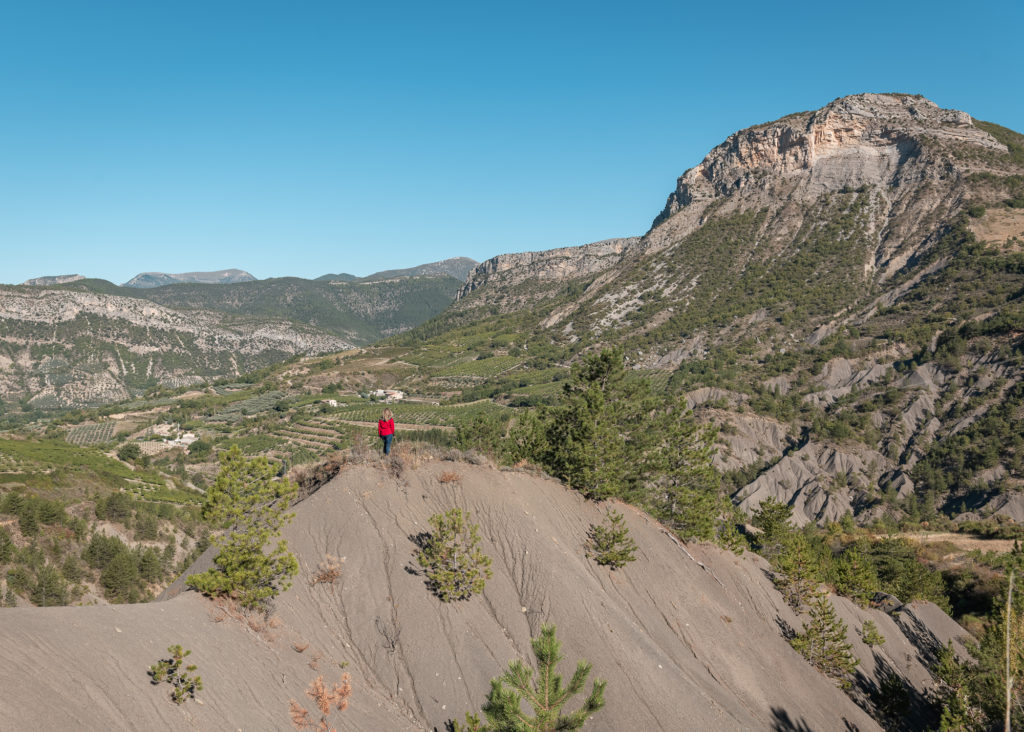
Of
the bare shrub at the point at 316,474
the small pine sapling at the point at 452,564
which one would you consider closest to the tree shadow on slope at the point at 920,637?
the small pine sapling at the point at 452,564

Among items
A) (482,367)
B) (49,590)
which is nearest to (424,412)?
(482,367)

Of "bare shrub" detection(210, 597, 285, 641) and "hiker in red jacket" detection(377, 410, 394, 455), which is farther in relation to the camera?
"hiker in red jacket" detection(377, 410, 394, 455)

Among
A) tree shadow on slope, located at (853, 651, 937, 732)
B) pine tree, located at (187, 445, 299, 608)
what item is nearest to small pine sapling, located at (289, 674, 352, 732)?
pine tree, located at (187, 445, 299, 608)

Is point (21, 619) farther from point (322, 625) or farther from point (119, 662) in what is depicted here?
point (322, 625)

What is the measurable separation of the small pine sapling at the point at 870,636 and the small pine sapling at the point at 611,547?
47.4 feet

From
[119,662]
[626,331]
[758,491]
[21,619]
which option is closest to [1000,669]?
[119,662]

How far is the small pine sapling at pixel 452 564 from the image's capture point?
17.7 meters

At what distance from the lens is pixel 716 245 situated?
170 metres

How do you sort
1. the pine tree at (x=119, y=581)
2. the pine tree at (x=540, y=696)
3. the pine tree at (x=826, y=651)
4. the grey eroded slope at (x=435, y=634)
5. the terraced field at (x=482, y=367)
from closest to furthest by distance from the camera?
the pine tree at (x=540, y=696)
the grey eroded slope at (x=435, y=634)
the pine tree at (x=826, y=651)
the pine tree at (x=119, y=581)
the terraced field at (x=482, y=367)

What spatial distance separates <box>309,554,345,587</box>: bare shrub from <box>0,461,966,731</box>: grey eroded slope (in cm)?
20

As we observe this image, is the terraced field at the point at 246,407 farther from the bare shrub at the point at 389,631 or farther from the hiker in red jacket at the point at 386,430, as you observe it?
the bare shrub at the point at 389,631

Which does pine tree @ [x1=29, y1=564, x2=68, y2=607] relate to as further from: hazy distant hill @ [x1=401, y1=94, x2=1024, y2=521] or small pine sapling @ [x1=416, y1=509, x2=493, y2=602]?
hazy distant hill @ [x1=401, y1=94, x2=1024, y2=521]

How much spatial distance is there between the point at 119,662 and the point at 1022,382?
10370cm

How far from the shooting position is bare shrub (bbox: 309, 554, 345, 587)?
1717cm
